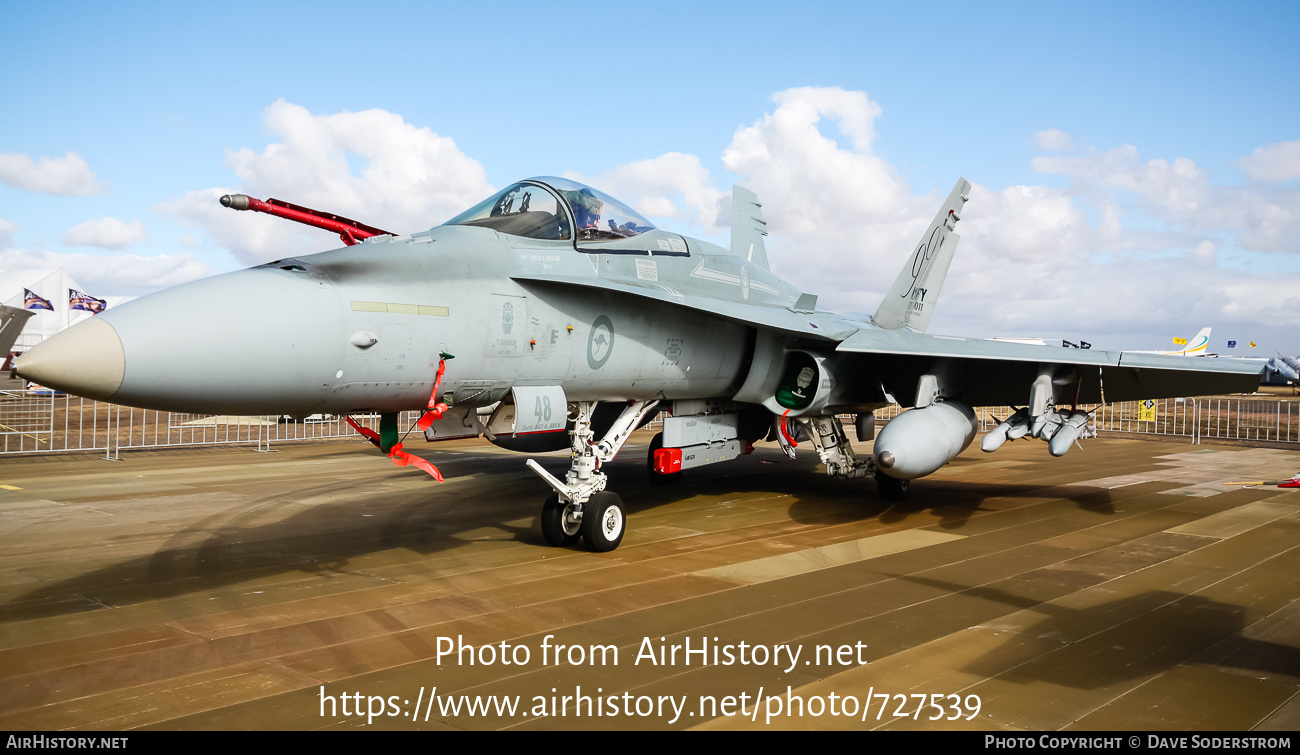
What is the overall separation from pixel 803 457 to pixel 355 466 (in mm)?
8561

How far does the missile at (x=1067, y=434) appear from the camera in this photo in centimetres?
841

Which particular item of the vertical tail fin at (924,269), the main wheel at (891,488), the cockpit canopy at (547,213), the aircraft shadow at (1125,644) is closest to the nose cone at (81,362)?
the cockpit canopy at (547,213)

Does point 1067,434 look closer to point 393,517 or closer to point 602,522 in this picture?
point 602,522

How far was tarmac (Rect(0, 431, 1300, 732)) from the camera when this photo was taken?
12.7ft

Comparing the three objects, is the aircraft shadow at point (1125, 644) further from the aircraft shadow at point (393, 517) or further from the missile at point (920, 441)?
the aircraft shadow at point (393, 517)

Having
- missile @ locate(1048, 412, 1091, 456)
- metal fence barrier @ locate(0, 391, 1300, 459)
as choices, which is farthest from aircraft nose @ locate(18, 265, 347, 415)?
metal fence barrier @ locate(0, 391, 1300, 459)

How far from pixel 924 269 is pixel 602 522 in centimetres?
747

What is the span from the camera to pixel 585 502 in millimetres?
7258

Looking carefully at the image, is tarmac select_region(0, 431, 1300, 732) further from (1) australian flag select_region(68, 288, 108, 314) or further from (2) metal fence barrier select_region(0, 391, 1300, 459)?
(1) australian flag select_region(68, 288, 108, 314)

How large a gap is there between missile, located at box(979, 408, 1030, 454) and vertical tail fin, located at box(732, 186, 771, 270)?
5285 mm

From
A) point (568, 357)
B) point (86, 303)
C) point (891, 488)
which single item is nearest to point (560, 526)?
point (568, 357)

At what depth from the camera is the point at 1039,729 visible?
142 inches

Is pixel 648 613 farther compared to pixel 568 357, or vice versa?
pixel 568 357
